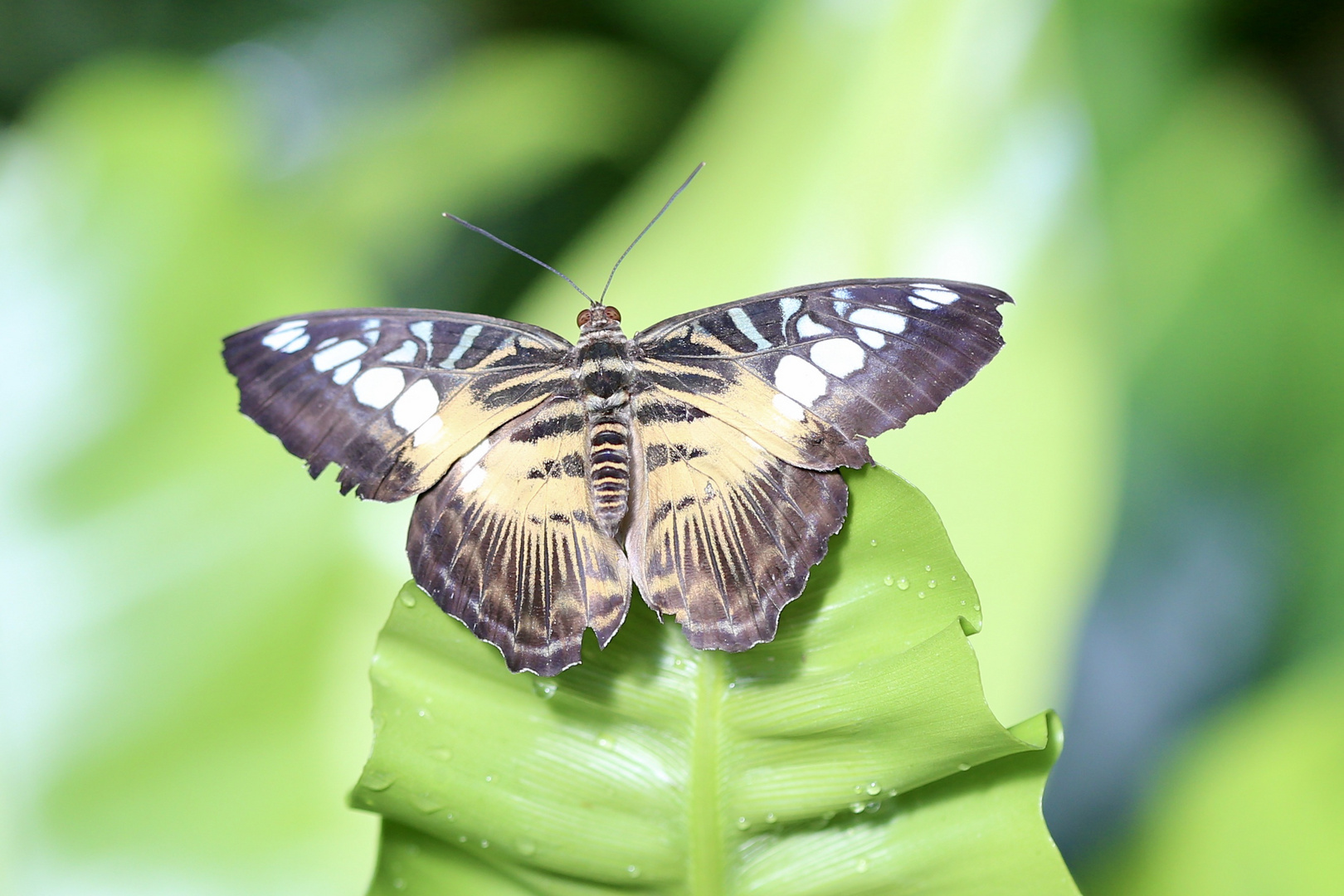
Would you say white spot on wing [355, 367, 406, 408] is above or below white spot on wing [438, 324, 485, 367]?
below

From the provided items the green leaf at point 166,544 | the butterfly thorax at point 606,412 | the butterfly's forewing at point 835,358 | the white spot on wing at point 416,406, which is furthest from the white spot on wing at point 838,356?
the green leaf at point 166,544

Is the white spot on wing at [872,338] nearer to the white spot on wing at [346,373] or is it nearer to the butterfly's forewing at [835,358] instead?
the butterfly's forewing at [835,358]

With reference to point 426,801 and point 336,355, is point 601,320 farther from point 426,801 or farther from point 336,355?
point 426,801

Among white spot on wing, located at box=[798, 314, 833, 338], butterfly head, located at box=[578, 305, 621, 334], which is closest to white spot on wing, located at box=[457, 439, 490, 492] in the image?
butterfly head, located at box=[578, 305, 621, 334]

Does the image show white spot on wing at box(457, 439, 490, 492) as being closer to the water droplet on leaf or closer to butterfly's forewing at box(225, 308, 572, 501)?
butterfly's forewing at box(225, 308, 572, 501)

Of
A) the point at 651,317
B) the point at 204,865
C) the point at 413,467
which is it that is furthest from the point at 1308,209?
the point at 204,865

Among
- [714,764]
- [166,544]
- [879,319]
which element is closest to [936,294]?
[879,319]
